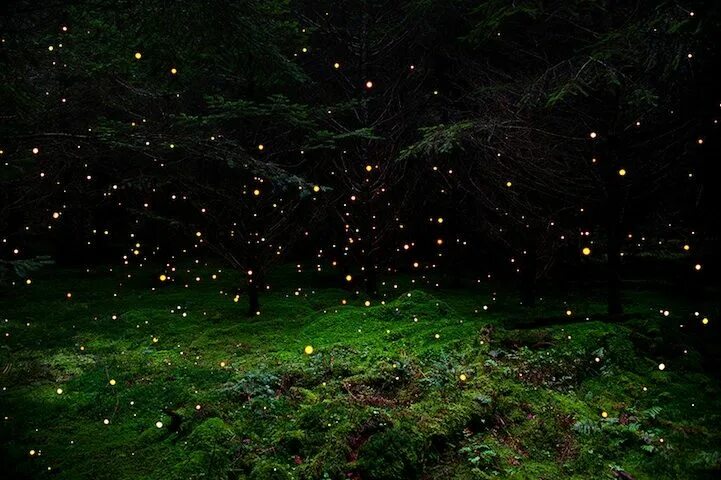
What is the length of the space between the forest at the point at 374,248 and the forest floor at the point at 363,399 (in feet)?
0.14

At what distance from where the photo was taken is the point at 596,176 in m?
9.04

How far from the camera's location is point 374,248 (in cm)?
1251

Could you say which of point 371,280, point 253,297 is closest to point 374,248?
point 371,280

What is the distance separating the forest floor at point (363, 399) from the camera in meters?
4.73

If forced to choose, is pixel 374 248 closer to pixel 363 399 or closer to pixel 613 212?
pixel 613 212

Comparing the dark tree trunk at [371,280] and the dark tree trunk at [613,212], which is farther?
the dark tree trunk at [371,280]

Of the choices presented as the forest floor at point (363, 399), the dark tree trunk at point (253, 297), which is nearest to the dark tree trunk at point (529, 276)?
the forest floor at point (363, 399)

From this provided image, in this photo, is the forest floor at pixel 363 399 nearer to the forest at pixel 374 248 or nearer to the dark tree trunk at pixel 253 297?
the forest at pixel 374 248

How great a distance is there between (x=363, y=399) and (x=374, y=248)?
7014mm

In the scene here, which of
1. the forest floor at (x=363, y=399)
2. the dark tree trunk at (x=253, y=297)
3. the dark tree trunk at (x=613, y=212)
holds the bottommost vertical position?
the forest floor at (x=363, y=399)

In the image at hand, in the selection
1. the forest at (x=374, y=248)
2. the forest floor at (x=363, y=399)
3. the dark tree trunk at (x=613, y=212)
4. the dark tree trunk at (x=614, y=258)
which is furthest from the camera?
the dark tree trunk at (x=614, y=258)

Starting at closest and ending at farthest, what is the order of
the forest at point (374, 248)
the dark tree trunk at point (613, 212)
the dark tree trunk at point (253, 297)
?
the forest at point (374, 248), the dark tree trunk at point (613, 212), the dark tree trunk at point (253, 297)

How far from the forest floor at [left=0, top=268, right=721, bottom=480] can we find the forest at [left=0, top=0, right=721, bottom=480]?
0.14 feet

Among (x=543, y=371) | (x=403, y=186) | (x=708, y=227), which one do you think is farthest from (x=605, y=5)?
(x=543, y=371)
